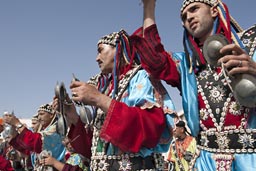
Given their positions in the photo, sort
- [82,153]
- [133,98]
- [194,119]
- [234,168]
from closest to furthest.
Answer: [234,168] < [194,119] < [133,98] < [82,153]

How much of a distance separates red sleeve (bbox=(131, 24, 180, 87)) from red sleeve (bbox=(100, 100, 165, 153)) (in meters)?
0.32

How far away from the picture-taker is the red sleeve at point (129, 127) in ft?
8.33

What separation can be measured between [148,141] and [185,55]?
734mm

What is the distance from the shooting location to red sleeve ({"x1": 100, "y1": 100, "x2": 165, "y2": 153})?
2.54 m

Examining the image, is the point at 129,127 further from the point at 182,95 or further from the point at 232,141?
the point at 232,141

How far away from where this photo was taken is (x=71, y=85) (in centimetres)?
260

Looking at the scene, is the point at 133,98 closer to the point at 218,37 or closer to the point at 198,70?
the point at 198,70

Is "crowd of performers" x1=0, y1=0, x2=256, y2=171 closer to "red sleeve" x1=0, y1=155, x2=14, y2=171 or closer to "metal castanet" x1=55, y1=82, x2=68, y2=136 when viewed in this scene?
"metal castanet" x1=55, y1=82, x2=68, y2=136

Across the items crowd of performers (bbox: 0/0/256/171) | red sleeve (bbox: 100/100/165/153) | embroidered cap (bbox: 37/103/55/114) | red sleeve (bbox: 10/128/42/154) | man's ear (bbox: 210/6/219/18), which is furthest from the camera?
embroidered cap (bbox: 37/103/55/114)

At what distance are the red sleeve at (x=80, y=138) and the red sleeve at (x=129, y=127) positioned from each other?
111 centimetres

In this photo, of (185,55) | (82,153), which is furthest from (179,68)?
(82,153)

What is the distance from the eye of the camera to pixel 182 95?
2650 millimetres

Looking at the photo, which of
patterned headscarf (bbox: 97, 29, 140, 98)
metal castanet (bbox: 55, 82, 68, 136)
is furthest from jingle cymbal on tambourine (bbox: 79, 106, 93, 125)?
patterned headscarf (bbox: 97, 29, 140, 98)

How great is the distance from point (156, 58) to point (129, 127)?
0.57 m
